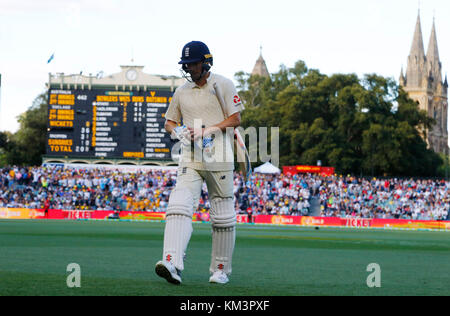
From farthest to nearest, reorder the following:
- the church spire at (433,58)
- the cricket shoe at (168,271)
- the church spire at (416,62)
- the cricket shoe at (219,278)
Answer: the church spire at (433,58) → the church spire at (416,62) → the cricket shoe at (219,278) → the cricket shoe at (168,271)

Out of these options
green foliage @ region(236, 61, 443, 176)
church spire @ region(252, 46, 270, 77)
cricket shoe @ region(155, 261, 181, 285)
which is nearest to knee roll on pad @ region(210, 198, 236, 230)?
cricket shoe @ region(155, 261, 181, 285)

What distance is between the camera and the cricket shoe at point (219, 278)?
803cm

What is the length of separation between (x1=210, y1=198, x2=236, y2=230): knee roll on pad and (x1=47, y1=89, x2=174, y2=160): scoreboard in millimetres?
39903

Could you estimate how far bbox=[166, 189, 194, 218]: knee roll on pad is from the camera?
7.80m

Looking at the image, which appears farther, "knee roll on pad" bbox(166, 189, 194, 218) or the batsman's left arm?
the batsman's left arm

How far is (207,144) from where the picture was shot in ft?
26.5

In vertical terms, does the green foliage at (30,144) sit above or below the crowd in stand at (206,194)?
above

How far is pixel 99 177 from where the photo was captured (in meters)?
50.1

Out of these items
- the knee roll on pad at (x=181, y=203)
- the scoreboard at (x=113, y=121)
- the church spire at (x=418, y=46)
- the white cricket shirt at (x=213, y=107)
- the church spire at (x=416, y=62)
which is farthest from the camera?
the church spire at (x=416, y=62)

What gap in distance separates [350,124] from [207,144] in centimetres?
6576

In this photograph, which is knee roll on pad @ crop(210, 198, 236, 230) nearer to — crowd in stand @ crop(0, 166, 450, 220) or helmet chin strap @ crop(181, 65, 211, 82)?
helmet chin strap @ crop(181, 65, 211, 82)

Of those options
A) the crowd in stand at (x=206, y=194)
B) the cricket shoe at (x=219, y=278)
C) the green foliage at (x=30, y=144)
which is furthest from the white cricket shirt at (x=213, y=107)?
the green foliage at (x=30, y=144)

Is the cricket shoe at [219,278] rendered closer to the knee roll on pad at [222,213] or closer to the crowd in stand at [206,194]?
the knee roll on pad at [222,213]

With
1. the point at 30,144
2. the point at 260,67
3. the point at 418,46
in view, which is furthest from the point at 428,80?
the point at 30,144
